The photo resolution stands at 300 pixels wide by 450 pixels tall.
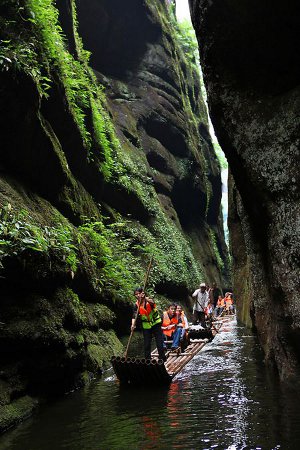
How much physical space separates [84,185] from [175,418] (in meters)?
11.9

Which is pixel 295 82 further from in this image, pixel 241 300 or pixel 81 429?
pixel 241 300

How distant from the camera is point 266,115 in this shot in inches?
281

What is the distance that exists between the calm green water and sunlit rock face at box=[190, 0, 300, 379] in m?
0.98

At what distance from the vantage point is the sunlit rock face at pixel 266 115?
22.0ft

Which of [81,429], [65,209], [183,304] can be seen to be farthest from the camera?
[183,304]

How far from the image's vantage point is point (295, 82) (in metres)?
7.06

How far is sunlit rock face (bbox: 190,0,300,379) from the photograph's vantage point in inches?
265

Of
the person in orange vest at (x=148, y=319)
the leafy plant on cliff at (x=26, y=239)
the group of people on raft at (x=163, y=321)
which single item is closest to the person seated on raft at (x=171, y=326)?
the group of people on raft at (x=163, y=321)

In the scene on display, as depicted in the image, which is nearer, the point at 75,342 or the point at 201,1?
the point at 201,1

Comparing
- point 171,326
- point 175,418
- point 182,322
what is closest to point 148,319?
point 182,322

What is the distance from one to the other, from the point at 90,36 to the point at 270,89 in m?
22.8

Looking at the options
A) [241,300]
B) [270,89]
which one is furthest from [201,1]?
[241,300]

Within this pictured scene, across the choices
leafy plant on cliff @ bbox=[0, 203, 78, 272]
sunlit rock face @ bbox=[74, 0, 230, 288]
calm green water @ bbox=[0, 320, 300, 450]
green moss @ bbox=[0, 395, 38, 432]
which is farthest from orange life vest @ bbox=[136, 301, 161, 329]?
sunlit rock face @ bbox=[74, 0, 230, 288]

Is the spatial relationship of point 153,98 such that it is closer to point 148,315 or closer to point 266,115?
point 148,315
